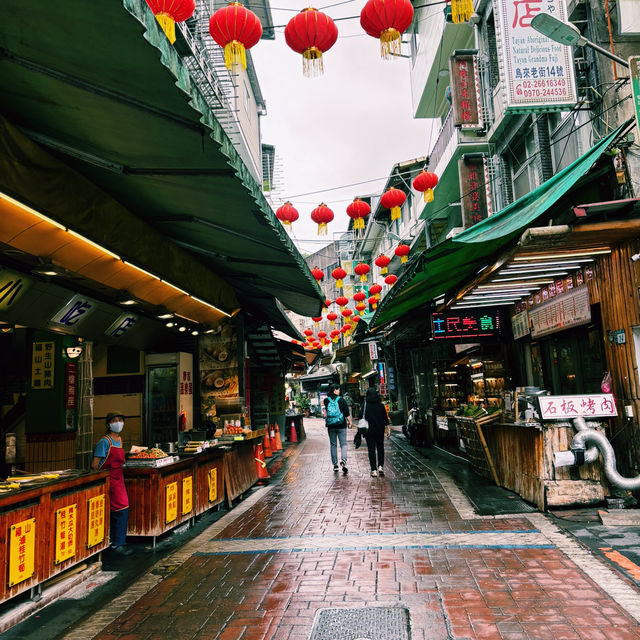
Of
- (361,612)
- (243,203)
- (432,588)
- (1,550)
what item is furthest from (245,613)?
(243,203)

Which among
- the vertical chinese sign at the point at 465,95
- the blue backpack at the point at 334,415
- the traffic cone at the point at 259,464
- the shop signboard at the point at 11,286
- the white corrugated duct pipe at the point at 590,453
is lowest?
the traffic cone at the point at 259,464

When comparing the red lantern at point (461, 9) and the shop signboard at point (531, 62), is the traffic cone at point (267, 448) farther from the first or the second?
the red lantern at point (461, 9)

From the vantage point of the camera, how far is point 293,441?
899 inches

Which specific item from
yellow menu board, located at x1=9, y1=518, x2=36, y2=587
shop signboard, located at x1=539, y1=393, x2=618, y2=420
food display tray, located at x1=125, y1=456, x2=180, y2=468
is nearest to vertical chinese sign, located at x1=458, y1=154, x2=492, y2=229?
shop signboard, located at x1=539, y1=393, x2=618, y2=420

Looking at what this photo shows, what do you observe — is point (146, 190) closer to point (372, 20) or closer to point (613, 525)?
point (372, 20)

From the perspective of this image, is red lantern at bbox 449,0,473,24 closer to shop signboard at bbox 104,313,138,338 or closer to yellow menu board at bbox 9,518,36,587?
yellow menu board at bbox 9,518,36,587

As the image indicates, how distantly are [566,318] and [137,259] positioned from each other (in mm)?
7205

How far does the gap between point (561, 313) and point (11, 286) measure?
348 inches

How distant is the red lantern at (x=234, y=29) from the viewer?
21.1 ft

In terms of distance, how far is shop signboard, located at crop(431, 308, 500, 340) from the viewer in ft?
39.4

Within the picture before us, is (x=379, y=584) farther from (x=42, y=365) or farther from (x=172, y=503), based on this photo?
(x=42, y=365)

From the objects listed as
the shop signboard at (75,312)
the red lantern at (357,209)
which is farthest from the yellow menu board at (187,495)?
the red lantern at (357,209)

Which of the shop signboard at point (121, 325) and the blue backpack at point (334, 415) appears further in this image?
the blue backpack at point (334, 415)

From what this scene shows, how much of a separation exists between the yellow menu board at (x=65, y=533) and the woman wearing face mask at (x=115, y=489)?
1.05 metres
